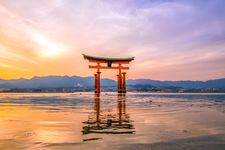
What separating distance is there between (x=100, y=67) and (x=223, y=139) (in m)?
60.3

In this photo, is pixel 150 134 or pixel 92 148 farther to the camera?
pixel 150 134

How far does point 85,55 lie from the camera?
206ft

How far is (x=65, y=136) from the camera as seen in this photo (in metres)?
6.92

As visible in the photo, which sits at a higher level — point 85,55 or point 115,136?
point 85,55

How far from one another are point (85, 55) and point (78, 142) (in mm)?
57361

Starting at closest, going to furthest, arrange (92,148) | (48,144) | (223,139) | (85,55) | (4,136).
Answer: (92,148), (48,144), (223,139), (4,136), (85,55)

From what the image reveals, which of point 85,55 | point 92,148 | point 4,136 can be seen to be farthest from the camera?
point 85,55

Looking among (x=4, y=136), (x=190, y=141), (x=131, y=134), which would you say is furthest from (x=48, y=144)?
(x=190, y=141)

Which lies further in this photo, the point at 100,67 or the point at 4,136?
the point at 100,67

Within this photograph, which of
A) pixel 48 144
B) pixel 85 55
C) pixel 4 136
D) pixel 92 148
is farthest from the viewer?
pixel 85 55

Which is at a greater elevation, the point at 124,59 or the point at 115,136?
the point at 124,59

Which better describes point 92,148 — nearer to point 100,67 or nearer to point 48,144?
point 48,144

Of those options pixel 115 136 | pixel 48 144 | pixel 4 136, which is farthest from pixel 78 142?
pixel 4 136

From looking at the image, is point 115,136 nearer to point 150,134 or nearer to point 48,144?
point 150,134
